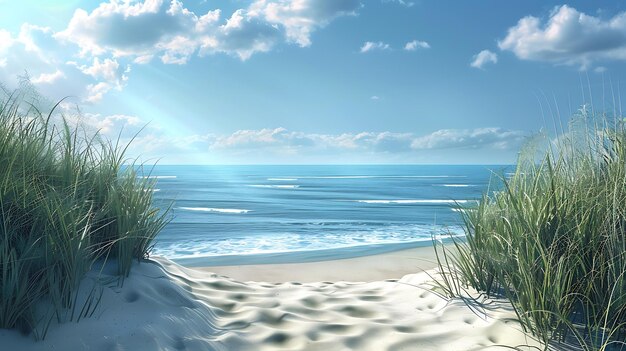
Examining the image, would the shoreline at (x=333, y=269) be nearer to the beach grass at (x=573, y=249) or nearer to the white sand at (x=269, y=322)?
the white sand at (x=269, y=322)

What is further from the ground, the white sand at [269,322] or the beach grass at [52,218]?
the beach grass at [52,218]

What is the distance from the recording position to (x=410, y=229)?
13.6 m

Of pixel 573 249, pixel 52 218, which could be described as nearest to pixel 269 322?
pixel 52 218

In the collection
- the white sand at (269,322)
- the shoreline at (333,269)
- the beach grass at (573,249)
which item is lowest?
the shoreline at (333,269)

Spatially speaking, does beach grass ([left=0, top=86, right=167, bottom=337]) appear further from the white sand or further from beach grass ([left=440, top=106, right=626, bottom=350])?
beach grass ([left=440, top=106, right=626, bottom=350])

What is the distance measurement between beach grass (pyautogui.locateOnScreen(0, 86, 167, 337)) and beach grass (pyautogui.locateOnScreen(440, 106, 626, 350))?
117 inches

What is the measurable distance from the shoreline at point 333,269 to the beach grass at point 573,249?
2.75 metres

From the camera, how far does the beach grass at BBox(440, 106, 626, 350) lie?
126 inches

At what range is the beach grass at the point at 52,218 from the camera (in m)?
3.07

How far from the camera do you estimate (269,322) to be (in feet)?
12.9

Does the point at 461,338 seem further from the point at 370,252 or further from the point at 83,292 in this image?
the point at 370,252

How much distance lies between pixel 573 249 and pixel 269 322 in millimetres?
2300

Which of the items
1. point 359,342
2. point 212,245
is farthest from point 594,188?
point 212,245

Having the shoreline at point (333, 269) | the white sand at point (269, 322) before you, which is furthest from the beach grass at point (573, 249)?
the shoreline at point (333, 269)
